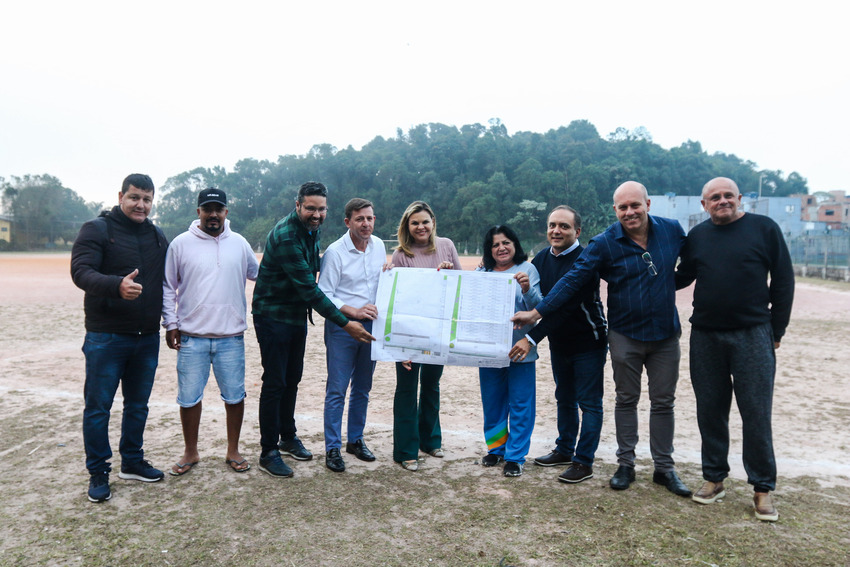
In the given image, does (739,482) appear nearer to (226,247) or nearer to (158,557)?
(158,557)

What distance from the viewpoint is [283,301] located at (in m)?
4.07

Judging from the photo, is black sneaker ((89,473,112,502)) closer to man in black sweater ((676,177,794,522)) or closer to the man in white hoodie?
the man in white hoodie

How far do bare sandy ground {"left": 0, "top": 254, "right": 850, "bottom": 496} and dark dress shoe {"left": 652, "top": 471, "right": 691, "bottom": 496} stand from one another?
0.35 m

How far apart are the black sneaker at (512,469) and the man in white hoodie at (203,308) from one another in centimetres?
186

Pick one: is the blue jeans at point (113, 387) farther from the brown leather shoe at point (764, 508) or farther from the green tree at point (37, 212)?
the green tree at point (37, 212)

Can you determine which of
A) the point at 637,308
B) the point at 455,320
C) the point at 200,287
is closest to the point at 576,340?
the point at 637,308

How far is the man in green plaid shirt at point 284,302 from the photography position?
3.94m

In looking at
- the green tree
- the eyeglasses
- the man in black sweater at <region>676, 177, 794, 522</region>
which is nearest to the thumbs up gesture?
the eyeglasses

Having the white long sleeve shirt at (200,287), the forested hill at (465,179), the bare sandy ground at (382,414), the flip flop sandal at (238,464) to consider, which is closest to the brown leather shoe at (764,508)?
the bare sandy ground at (382,414)

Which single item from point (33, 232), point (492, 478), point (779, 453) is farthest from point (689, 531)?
point (33, 232)

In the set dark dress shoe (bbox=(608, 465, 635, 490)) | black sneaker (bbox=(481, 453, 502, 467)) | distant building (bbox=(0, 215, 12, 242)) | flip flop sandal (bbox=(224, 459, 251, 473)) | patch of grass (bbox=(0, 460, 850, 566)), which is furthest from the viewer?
distant building (bbox=(0, 215, 12, 242))

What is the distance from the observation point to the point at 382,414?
224 inches

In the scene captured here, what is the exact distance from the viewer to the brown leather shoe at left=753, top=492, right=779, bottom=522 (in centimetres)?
331

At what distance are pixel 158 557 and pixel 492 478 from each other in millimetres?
2122
